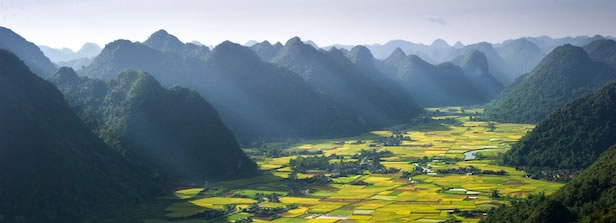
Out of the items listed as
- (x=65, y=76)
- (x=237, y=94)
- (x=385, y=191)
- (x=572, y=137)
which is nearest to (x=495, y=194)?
(x=385, y=191)

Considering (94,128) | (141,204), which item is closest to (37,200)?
(141,204)

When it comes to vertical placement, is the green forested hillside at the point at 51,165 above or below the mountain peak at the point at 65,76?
below

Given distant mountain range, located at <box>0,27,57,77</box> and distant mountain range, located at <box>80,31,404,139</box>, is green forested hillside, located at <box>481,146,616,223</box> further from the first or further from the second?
distant mountain range, located at <box>0,27,57,77</box>

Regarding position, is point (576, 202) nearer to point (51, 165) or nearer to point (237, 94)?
point (51, 165)

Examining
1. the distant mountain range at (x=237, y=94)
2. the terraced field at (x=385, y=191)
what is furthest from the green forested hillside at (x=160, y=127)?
the distant mountain range at (x=237, y=94)

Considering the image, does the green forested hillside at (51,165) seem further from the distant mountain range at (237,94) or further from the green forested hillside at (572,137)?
the distant mountain range at (237,94)

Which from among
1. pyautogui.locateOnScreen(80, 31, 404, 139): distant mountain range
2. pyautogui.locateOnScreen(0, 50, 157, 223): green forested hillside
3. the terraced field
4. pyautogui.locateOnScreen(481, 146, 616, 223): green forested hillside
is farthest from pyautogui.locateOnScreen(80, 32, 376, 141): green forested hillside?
pyautogui.locateOnScreen(481, 146, 616, 223): green forested hillside
